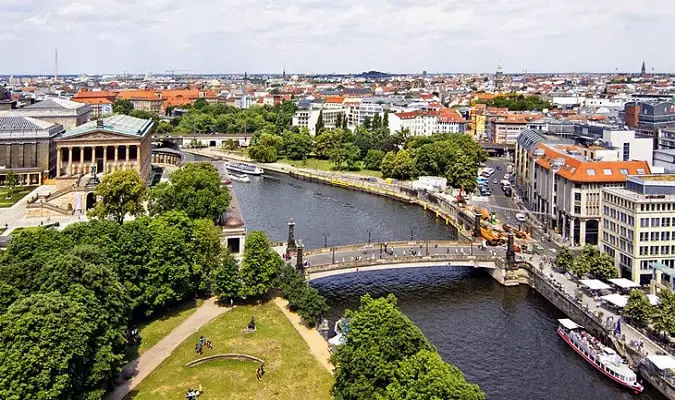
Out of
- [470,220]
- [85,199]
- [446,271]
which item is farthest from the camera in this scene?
[470,220]

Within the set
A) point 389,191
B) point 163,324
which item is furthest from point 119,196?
point 389,191

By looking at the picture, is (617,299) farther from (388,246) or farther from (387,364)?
(387,364)

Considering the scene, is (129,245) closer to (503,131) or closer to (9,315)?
(9,315)

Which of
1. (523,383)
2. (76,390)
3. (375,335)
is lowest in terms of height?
(523,383)

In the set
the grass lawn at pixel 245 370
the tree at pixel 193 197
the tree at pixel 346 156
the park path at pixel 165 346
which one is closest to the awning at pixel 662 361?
the grass lawn at pixel 245 370

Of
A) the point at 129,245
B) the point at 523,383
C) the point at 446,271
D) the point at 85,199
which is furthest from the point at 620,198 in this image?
the point at 85,199

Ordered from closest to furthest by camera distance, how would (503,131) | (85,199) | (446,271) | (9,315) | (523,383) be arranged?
(9,315) < (523,383) < (446,271) < (85,199) < (503,131)

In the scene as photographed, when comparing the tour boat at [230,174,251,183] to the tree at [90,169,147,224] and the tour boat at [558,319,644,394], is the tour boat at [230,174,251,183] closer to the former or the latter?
the tree at [90,169,147,224]
